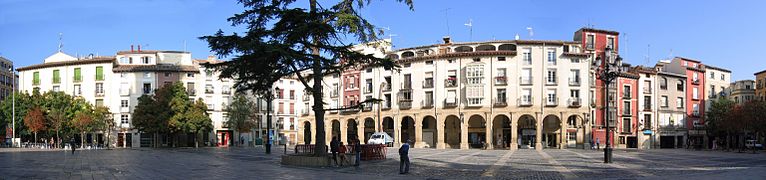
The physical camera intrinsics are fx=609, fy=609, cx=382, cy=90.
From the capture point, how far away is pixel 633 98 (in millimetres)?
70375

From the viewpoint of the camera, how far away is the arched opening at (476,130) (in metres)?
64.9

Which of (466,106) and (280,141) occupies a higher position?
(466,106)

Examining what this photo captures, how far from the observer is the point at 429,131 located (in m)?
67.6

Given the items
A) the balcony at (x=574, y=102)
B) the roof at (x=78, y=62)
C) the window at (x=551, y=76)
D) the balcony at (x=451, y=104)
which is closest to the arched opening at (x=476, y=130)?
the balcony at (x=451, y=104)

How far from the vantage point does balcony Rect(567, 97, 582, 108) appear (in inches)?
2330

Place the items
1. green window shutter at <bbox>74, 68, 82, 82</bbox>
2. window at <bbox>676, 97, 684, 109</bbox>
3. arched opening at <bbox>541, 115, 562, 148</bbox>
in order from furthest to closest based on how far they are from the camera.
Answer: green window shutter at <bbox>74, 68, 82, 82</bbox> < window at <bbox>676, 97, 684, 109</bbox> < arched opening at <bbox>541, 115, 562, 148</bbox>

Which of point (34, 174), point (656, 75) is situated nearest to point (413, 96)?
point (656, 75)

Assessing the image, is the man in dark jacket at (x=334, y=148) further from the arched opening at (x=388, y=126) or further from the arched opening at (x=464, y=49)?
the arched opening at (x=388, y=126)

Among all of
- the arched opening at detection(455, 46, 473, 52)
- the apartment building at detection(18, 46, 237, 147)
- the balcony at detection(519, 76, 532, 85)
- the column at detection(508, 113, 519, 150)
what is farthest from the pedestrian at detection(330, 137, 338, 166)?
the apartment building at detection(18, 46, 237, 147)

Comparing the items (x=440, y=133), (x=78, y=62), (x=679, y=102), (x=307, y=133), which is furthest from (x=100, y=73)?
(x=679, y=102)

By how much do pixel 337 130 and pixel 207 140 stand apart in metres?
16.4

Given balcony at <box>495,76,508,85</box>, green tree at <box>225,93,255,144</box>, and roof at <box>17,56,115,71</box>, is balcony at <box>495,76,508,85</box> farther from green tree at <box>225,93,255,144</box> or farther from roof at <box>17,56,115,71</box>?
roof at <box>17,56,115,71</box>

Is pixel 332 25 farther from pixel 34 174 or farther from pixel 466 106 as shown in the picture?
pixel 466 106

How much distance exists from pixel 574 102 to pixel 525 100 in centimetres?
467
